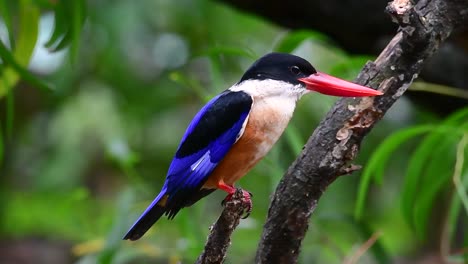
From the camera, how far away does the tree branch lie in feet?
6.53

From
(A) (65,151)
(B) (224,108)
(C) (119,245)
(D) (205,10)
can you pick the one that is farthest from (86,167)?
(B) (224,108)

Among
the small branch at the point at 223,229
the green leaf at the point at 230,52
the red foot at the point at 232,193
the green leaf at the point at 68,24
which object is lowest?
the small branch at the point at 223,229

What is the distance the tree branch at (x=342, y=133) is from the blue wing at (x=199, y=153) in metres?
0.16

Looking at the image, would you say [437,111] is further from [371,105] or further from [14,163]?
[14,163]

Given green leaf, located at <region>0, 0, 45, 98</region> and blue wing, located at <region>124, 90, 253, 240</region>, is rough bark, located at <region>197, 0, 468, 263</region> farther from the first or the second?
green leaf, located at <region>0, 0, 45, 98</region>

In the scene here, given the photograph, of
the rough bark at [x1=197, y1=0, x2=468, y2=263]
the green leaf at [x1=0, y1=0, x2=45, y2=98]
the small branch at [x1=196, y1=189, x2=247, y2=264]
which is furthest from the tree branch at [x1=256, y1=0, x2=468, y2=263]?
the green leaf at [x1=0, y1=0, x2=45, y2=98]

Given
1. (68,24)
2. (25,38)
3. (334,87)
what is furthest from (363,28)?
(334,87)

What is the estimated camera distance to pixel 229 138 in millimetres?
2104

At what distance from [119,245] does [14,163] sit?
2098mm

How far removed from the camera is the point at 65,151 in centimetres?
449

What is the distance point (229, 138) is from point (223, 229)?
0.23m

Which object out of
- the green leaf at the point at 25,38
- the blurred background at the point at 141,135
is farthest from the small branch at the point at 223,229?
the blurred background at the point at 141,135

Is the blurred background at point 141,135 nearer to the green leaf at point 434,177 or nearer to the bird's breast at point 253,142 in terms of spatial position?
the green leaf at point 434,177

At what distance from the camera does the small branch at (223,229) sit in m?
1.95
